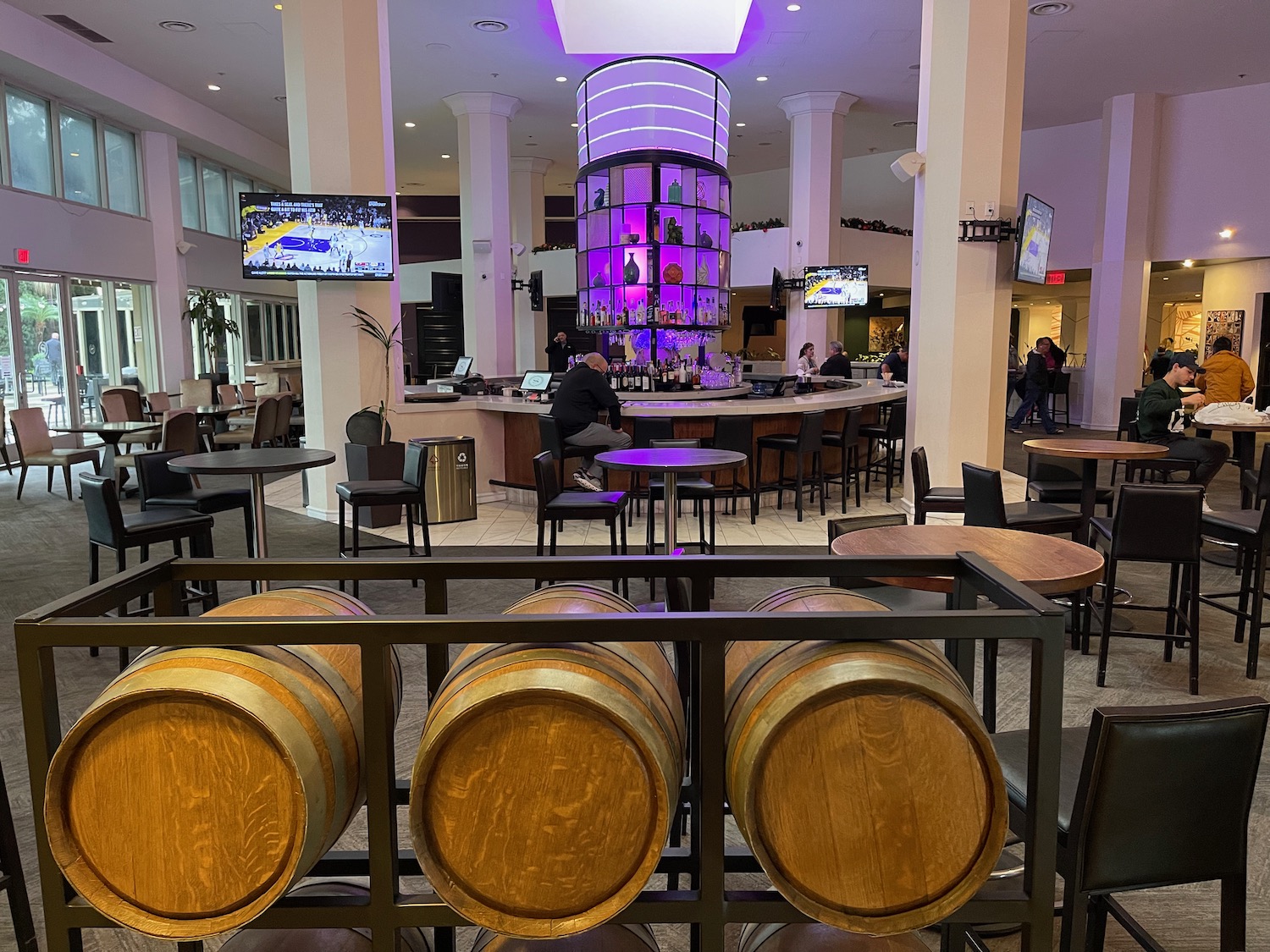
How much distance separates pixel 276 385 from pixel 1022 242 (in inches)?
446

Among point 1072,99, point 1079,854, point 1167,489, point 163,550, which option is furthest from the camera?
point 1072,99

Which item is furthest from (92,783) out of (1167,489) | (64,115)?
(64,115)

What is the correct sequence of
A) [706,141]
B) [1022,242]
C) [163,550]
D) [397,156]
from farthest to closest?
1. [397,156]
2. [706,141]
3. [1022,242]
4. [163,550]

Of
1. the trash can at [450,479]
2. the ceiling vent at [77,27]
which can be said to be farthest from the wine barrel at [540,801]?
the ceiling vent at [77,27]

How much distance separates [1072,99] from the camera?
1344 cm

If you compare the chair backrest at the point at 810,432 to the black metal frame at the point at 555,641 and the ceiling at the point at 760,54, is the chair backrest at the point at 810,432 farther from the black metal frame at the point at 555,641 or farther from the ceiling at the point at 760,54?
the black metal frame at the point at 555,641

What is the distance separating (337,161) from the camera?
24.2 feet

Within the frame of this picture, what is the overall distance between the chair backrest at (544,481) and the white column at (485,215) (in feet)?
30.9

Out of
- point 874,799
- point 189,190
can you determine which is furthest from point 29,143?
point 874,799

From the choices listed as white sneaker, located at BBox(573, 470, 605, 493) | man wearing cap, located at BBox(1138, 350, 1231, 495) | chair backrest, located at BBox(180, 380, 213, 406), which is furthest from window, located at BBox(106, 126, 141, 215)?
man wearing cap, located at BBox(1138, 350, 1231, 495)

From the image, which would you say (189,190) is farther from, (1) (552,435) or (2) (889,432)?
(2) (889,432)

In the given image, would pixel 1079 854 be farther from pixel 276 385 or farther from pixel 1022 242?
pixel 276 385

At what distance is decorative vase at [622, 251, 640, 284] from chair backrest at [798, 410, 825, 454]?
17.5ft

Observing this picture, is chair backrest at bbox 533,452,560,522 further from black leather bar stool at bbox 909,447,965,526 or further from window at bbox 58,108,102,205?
window at bbox 58,108,102,205
